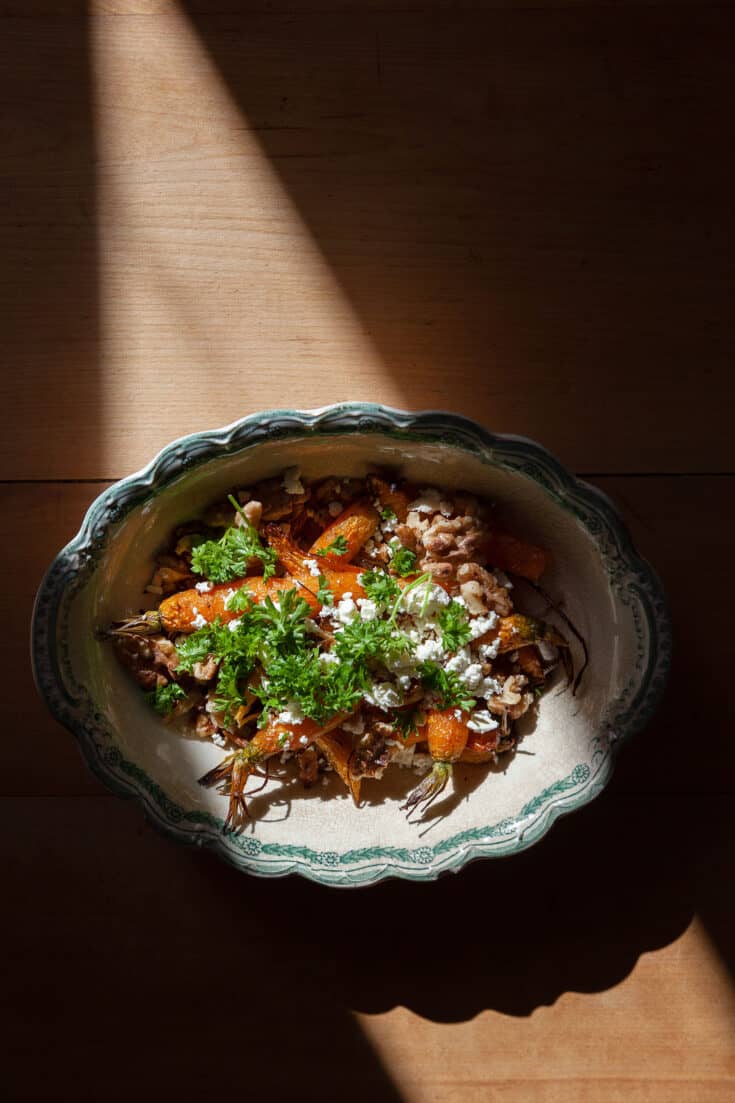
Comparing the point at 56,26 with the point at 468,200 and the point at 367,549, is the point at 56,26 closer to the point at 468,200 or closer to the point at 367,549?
the point at 468,200

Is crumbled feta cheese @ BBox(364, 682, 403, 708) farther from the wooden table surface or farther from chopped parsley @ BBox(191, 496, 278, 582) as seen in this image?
the wooden table surface

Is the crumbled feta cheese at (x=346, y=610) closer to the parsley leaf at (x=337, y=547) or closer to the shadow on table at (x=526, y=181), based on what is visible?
the parsley leaf at (x=337, y=547)

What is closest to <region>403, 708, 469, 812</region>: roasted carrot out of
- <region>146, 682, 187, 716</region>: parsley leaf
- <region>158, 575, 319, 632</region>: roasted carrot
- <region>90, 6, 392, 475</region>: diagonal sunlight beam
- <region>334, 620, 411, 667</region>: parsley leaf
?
<region>334, 620, 411, 667</region>: parsley leaf

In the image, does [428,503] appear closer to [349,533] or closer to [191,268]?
[349,533]

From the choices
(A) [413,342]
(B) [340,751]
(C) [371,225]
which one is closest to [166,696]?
(B) [340,751]

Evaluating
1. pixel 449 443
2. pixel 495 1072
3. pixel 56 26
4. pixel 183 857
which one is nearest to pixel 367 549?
pixel 449 443

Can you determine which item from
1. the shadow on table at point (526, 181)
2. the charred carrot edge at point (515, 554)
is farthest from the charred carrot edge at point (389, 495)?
the shadow on table at point (526, 181)
